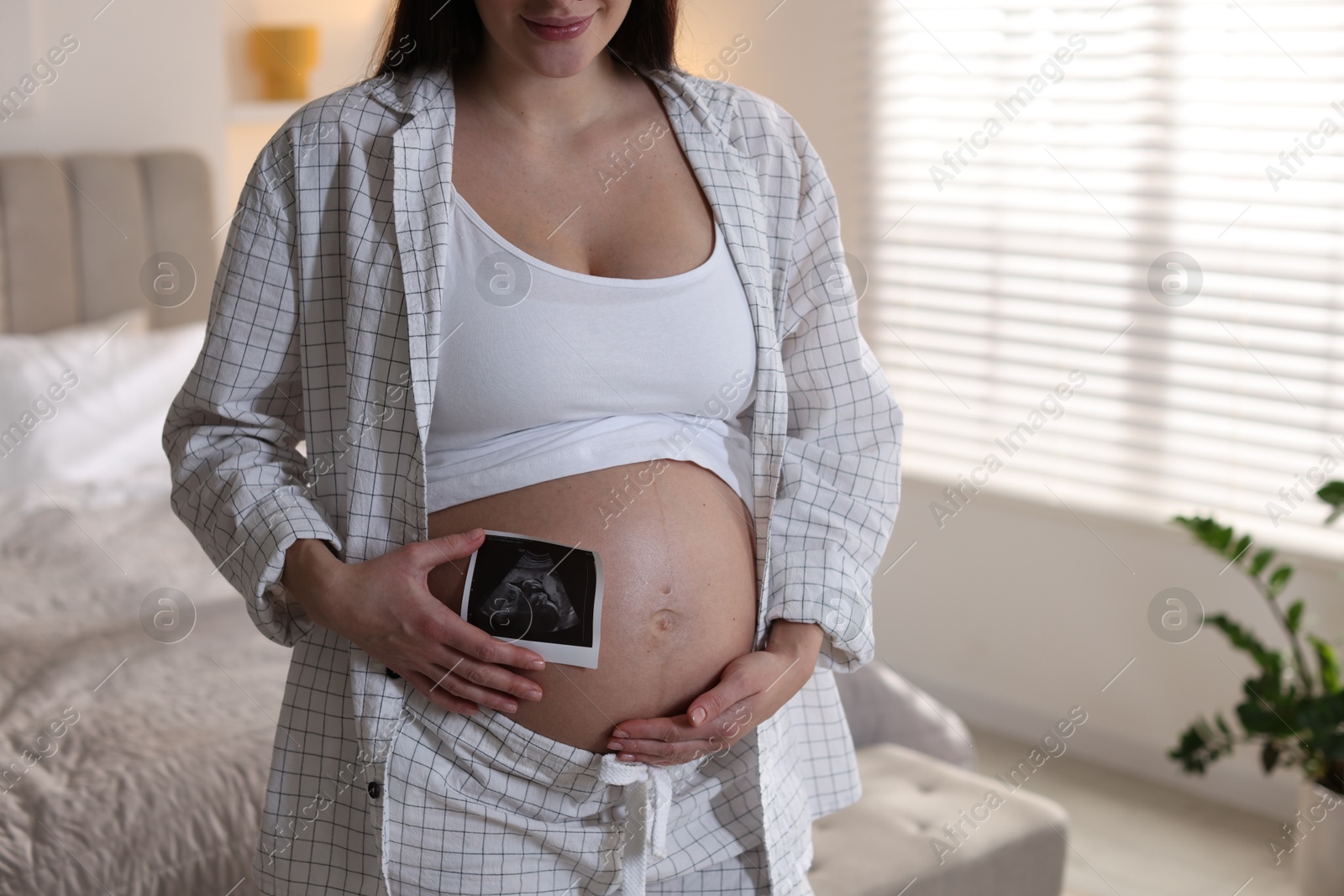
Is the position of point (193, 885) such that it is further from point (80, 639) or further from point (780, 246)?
point (780, 246)

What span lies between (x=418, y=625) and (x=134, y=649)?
3.96ft

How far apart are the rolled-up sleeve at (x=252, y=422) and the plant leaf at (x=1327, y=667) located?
187 centimetres

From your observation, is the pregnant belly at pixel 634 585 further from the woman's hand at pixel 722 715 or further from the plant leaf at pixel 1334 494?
the plant leaf at pixel 1334 494

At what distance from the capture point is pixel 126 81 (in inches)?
117

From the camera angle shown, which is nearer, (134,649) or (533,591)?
(533,591)

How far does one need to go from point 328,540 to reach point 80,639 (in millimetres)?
1255

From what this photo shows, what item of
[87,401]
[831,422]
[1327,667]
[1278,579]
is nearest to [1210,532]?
[1278,579]

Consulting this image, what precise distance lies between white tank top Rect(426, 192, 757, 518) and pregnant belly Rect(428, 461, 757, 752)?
0.01 metres

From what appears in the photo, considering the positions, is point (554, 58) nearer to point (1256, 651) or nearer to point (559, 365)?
point (559, 365)

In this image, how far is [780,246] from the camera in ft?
3.41

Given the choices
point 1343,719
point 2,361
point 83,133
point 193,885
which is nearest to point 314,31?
point 83,133

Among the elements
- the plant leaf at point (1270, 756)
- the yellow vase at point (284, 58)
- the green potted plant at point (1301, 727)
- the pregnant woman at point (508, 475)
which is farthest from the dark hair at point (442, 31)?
the yellow vase at point (284, 58)

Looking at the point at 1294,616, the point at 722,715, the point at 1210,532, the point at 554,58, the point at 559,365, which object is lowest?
the point at 1294,616

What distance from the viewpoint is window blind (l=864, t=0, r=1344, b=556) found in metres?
2.42
